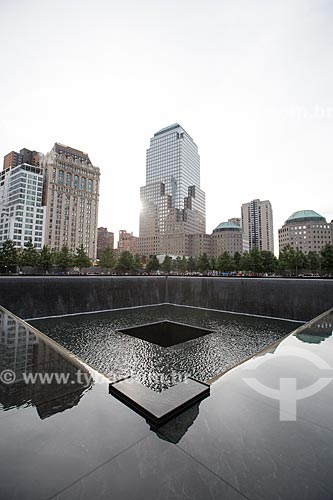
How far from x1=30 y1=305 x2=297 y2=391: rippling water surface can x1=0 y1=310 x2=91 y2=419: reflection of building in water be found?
177 centimetres

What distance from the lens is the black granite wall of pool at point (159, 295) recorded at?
2070 cm

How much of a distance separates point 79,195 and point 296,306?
100m

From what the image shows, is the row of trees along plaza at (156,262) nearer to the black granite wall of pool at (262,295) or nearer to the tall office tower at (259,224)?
the black granite wall of pool at (262,295)

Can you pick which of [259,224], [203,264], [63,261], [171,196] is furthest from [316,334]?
[259,224]

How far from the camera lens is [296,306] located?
71.4 feet

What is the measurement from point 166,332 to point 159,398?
55.7 feet

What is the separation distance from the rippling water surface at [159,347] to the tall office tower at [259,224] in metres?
150

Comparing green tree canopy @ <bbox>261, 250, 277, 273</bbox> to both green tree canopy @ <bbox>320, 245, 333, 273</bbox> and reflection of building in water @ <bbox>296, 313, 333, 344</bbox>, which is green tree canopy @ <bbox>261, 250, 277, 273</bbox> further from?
reflection of building in water @ <bbox>296, 313, 333, 344</bbox>

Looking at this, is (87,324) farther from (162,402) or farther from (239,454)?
(239,454)

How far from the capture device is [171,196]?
13650 cm

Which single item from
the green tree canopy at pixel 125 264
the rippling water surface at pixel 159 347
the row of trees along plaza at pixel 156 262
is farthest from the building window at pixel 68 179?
the rippling water surface at pixel 159 347

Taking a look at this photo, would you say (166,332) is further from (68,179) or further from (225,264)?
(68,179)

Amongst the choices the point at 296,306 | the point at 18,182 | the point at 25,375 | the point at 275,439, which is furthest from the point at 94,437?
the point at 18,182

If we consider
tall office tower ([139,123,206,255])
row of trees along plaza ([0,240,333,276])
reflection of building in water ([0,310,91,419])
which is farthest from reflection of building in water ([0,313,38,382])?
tall office tower ([139,123,206,255])
